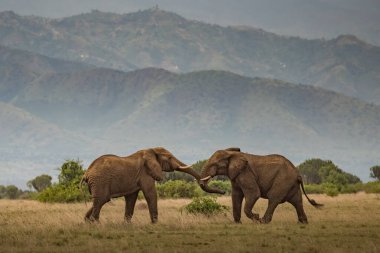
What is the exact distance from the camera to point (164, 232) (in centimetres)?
3012

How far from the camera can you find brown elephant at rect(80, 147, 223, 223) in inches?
1281

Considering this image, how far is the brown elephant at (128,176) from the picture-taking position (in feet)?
107

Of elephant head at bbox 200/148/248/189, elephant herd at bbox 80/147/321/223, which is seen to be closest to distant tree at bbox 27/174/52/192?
elephant herd at bbox 80/147/321/223

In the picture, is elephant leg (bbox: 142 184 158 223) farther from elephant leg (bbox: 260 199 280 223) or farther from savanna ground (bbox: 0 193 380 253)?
elephant leg (bbox: 260 199 280 223)

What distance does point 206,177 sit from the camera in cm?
3328

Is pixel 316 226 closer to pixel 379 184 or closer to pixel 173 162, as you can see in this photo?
pixel 173 162

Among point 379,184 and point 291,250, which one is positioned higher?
Result: point 379,184

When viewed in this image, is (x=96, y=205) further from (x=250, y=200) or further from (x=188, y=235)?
(x=250, y=200)

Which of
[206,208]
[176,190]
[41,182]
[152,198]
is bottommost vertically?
[152,198]

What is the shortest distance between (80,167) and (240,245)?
125 feet

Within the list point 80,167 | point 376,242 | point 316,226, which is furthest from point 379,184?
point 376,242

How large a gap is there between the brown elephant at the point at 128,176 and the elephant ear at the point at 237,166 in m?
0.96

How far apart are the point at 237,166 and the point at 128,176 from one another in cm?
416

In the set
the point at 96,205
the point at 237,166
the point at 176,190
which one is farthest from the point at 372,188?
the point at 96,205
